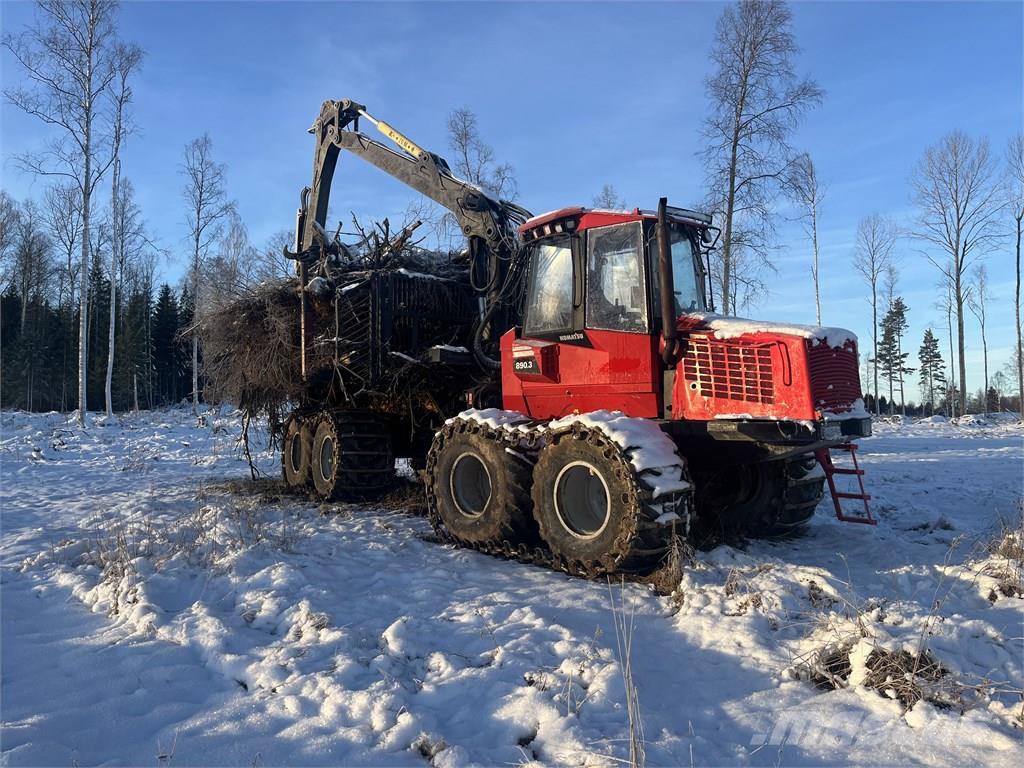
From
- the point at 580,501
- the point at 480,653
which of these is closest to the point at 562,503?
the point at 580,501

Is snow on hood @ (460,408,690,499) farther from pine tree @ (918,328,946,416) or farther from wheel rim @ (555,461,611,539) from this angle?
pine tree @ (918,328,946,416)

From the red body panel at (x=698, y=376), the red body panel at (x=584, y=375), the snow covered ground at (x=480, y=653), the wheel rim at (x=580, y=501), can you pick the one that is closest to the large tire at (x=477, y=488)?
the snow covered ground at (x=480, y=653)

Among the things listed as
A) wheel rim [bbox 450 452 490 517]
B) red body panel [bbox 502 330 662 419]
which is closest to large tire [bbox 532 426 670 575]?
red body panel [bbox 502 330 662 419]

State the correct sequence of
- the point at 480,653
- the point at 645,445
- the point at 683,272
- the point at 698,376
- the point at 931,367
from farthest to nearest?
the point at 931,367, the point at 683,272, the point at 698,376, the point at 645,445, the point at 480,653

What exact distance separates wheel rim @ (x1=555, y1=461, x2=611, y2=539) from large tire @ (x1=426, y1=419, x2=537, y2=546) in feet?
1.80

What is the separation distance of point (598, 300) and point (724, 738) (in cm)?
411

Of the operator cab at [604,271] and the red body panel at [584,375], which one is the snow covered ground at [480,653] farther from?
the operator cab at [604,271]

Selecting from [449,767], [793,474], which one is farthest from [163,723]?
[793,474]

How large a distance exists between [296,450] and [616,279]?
23.6ft

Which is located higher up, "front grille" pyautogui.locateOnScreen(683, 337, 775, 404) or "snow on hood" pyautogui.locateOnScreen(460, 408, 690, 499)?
"front grille" pyautogui.locateOnScreen(683, 337, 775, 404)

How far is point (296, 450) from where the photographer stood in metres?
11.5

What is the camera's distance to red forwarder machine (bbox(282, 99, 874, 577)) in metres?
5.30

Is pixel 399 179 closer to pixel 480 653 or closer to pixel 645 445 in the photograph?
pixel 645 445

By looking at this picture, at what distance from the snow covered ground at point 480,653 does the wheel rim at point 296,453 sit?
4.14 m
